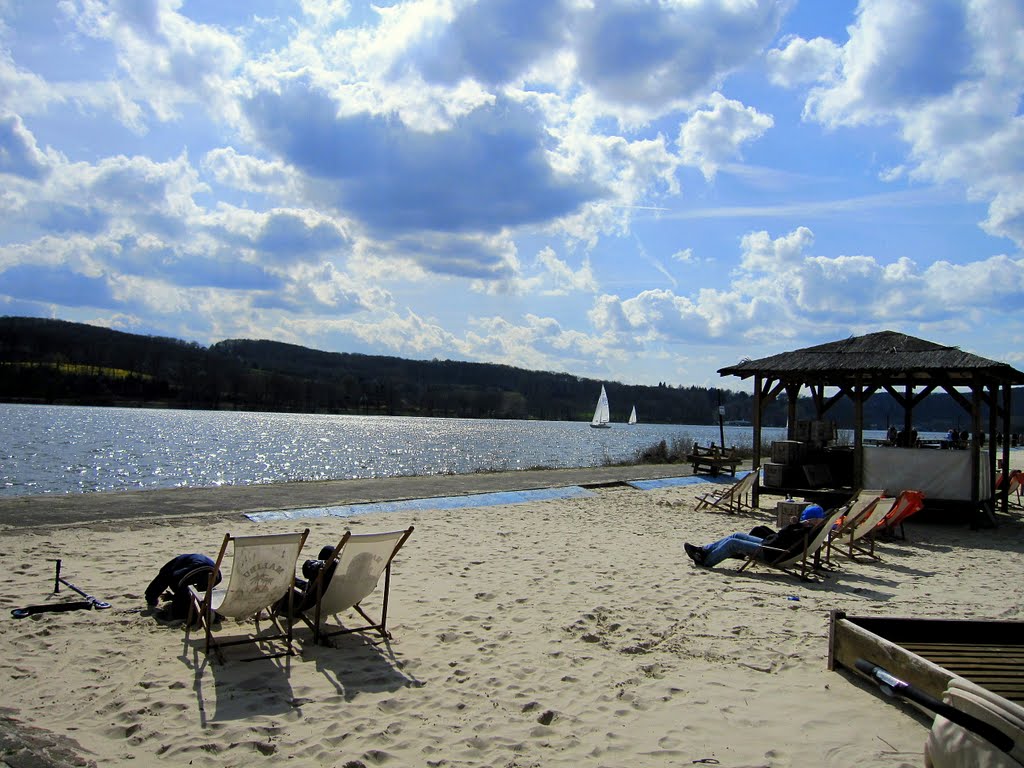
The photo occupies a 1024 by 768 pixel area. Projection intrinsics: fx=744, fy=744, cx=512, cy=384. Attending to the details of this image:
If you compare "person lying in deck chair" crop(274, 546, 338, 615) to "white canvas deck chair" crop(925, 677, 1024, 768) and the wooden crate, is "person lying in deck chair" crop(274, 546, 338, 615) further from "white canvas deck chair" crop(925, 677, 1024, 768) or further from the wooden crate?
the wooden crate

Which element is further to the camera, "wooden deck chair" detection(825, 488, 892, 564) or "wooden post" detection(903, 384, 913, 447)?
"wooden post" detection(903, 384, 913, 447)

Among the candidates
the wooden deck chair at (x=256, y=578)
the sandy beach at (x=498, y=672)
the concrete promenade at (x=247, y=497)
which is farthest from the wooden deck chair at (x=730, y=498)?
the wooden deck chair at (x=256, y=578)

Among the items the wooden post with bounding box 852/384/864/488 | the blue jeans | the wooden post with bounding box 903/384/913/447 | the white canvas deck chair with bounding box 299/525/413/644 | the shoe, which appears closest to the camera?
the white canvas deck chair with bounding box 299/525/413/644

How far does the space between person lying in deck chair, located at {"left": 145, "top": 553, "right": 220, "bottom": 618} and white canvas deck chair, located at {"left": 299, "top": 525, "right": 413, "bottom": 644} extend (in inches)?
35.7

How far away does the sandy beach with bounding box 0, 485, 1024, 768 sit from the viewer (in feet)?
12.2

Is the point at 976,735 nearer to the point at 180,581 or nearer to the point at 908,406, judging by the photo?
the point at 180,581

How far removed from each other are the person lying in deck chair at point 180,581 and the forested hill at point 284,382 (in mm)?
90655

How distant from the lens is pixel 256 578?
4949 mm

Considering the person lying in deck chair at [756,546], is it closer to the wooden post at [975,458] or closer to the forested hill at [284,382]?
the wooden post at [975,458]

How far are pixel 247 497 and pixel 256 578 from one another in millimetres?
8601

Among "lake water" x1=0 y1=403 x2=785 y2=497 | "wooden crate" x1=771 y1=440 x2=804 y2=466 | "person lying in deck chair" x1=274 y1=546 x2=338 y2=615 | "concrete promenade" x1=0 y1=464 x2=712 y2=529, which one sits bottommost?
"lake water" x1=0 y1=403 x2=785 y2=497

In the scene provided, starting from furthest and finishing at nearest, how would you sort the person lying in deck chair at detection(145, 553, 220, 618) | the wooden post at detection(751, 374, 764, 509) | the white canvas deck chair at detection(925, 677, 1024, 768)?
1. the wooden post at detection(751, 374, 764, 509)
2. the person lying in deck chair at detection(145, 553, 220, 618)
3. the white canvas deck chair at detection(925, 677, 1024, 768)

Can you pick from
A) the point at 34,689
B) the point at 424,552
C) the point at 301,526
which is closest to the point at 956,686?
the point at 34,689

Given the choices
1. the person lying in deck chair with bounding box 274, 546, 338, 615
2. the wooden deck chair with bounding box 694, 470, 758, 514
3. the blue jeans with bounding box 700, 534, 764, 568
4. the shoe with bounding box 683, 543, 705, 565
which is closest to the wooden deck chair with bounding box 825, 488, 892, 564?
the blue jeans with bounding box 700, 534, 764, 568
